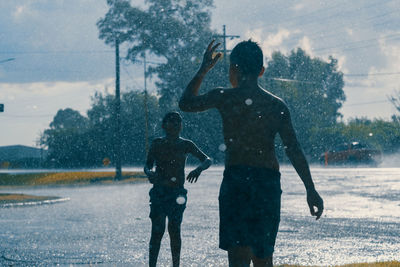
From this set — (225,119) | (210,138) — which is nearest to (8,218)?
(225,119)

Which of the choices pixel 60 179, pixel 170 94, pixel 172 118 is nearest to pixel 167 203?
pixel 172 118

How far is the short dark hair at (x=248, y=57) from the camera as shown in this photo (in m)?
4.08

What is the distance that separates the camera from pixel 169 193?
6.16 metres

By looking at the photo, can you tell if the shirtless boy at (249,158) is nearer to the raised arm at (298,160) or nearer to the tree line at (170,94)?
the raised arm at (298,160)

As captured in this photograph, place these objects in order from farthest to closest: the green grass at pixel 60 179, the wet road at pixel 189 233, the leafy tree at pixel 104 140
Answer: the leafy tree at pixel 104 140, the green grass at pixel 60 179, the wet road at pixel 189 233

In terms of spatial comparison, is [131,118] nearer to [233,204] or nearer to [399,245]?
[399,245]

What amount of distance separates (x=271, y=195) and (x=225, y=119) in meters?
0.56

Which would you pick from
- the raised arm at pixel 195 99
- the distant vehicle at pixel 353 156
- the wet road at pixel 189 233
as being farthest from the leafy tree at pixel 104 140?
the raised arm at pixel 195 99

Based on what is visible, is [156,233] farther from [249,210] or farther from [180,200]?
[249,210]

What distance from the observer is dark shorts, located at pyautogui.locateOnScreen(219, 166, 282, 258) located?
395 cm

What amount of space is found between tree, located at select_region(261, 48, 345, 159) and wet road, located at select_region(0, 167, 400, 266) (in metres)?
46.8

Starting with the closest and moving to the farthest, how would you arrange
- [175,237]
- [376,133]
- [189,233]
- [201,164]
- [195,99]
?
[195,99]
[201,164]
[175,237]
[189,233]
[376,133]

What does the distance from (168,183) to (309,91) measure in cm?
8527

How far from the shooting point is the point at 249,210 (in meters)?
3.97
